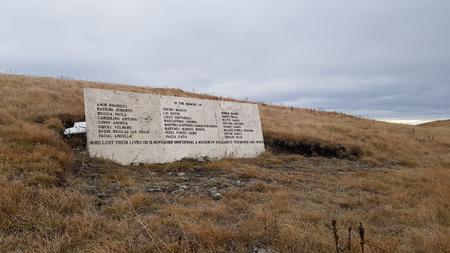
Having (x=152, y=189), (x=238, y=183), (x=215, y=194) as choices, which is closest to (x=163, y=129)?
(x=238, y=183)

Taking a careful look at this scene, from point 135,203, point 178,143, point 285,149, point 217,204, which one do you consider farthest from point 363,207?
point 285,149

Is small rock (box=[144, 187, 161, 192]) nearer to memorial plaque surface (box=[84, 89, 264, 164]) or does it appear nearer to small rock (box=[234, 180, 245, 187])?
small rock (box=[234, 180, 245, 187])

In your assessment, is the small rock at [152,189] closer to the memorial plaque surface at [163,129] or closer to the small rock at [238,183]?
the small rock at [238,183]

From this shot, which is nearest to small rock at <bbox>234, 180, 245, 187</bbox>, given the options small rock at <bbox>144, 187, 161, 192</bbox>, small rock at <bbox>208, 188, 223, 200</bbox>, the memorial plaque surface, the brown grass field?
the brown grass field

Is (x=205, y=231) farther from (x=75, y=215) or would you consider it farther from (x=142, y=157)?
(x=142, y=157)

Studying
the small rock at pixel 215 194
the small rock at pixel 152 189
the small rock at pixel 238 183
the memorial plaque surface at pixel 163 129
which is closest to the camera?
the small rock at pixel 215 194

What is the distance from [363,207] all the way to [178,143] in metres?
5.00

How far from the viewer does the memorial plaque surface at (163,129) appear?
29.5 feet

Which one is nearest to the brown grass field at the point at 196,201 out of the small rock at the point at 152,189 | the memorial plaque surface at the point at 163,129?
the small rock at the point at 152,189

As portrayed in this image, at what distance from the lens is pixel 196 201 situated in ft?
19.8

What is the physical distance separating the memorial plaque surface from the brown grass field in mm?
550

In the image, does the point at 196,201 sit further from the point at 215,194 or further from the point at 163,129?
the point at 163,129

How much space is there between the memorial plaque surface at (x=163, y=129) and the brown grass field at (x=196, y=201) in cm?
55

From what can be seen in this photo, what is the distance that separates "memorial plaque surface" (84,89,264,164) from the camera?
→ 29.5 feet
